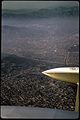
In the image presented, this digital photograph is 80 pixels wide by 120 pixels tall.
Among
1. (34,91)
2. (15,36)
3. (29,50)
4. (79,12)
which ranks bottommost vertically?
(34,91)

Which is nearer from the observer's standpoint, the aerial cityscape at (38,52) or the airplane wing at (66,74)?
the airplane wing at (66,74)

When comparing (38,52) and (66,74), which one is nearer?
(66,74)

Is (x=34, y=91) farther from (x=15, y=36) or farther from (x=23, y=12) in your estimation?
(x=23, y=12)

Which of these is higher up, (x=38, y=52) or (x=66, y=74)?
(x=38, y=52)

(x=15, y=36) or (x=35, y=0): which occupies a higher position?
(x=35, y=0)

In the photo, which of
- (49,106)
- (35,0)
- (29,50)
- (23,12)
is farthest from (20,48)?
(49,106)

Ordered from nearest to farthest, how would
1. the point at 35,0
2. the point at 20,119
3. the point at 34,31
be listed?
the point at 20,119 → the point at 35,0 → the point at 34,31

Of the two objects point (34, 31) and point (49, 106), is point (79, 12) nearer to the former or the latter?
point (34, 31)

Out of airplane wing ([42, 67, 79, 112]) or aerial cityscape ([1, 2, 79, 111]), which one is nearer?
airplane wing ([42, 67, 79, 112])

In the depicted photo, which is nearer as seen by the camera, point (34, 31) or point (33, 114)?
point (33, 114)

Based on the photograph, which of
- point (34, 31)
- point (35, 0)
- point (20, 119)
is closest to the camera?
point (20, 119)
